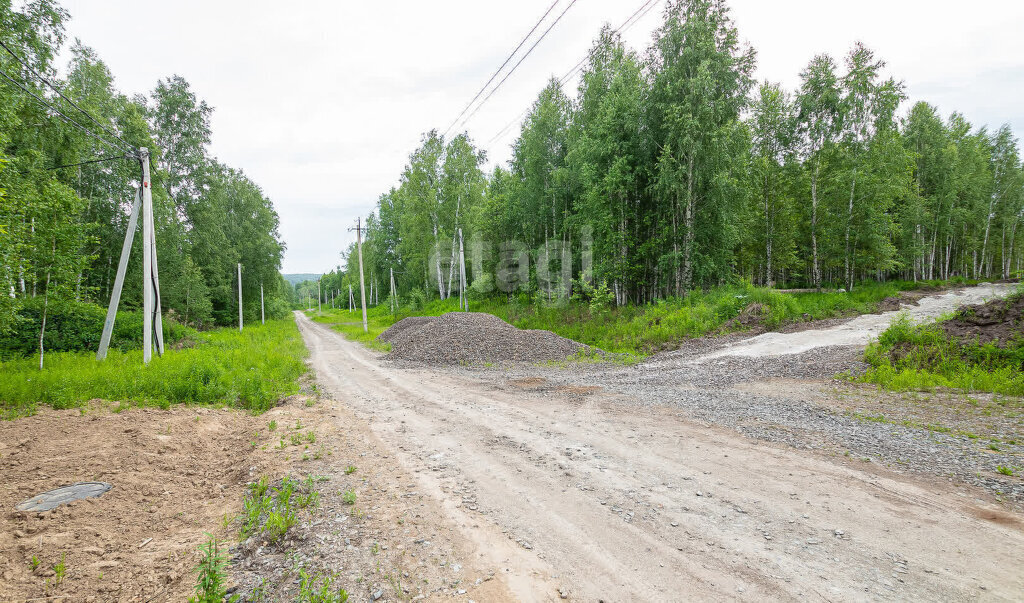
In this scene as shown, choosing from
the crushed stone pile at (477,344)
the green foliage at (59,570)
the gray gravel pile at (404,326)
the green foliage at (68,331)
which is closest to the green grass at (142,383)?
the green foliage at (68,331)

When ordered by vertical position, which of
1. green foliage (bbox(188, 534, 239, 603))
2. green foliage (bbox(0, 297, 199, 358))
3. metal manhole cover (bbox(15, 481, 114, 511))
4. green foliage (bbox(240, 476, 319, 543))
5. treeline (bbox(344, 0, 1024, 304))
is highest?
treeline (bbox(344, 0, 1024, 304))

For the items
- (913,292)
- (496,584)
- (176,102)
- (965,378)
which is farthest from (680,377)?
(176,102)

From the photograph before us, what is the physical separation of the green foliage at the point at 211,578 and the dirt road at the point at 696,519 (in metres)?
1.80

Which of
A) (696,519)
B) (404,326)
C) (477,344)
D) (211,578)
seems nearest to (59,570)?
(211,578)

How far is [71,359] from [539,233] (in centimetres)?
2502

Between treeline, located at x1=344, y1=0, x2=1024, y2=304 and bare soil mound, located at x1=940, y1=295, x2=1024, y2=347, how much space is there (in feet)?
33.8

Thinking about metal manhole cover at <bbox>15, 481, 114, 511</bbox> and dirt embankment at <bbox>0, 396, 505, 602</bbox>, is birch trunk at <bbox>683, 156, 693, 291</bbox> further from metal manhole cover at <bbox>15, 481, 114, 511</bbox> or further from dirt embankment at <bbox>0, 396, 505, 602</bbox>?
metal manhole cover at <bbox>15, 481, 114, 511</bbox>

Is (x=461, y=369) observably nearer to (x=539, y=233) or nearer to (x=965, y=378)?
(x=965, y=378)

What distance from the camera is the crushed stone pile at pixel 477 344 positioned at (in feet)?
47.0

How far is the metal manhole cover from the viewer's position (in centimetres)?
368

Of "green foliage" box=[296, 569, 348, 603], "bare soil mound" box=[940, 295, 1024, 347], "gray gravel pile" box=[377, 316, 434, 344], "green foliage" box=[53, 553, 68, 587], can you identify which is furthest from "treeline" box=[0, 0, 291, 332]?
"bare soil mound" box=[940, 295, 1024, 347]

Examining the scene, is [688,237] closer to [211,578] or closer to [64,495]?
[211,578]

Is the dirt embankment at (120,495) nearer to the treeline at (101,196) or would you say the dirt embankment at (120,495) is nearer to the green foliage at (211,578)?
the green foliage at (211,578)

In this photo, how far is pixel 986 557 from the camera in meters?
2.83
